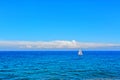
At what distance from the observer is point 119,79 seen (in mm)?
41312

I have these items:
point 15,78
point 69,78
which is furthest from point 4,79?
point 69,78

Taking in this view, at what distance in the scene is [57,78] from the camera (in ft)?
140

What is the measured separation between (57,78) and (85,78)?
16.1ft

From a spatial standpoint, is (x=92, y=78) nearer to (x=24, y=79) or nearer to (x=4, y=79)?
(x=24, y=79)

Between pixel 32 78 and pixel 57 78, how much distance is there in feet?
14.3

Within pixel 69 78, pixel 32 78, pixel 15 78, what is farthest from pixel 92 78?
pixel 15 78

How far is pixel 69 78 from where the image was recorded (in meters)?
42.8

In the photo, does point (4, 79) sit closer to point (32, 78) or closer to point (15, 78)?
point (15, 78)

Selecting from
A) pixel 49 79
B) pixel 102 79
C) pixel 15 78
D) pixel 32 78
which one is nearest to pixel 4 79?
pixel 15 78

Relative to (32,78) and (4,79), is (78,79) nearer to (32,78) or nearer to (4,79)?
(32,78)

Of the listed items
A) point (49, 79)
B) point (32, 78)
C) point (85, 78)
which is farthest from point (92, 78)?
point (32, 78)

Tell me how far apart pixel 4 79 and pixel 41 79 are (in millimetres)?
6244

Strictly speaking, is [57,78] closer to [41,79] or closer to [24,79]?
[41,79]

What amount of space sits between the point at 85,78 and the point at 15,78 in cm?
1221
